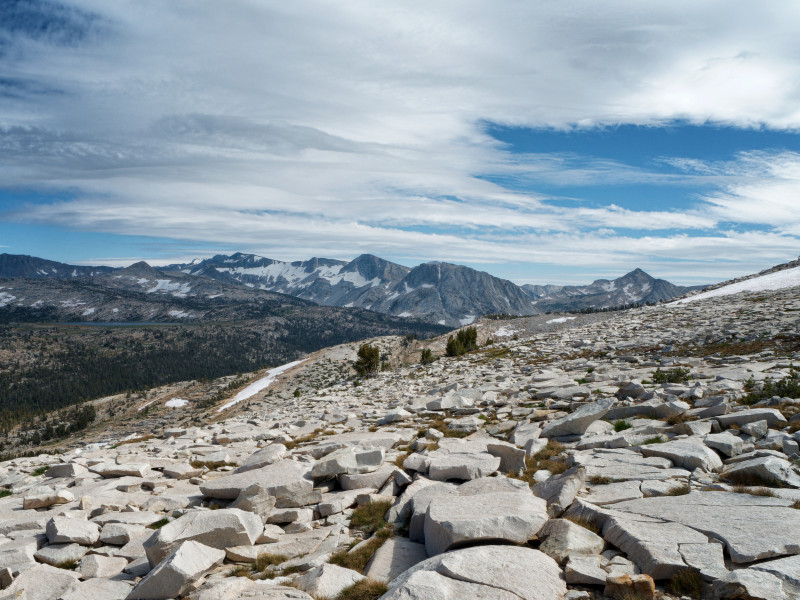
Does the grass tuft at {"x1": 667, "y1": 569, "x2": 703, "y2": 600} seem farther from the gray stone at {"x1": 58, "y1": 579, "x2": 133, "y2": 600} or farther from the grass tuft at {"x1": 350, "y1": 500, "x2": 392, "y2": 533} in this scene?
the gray stone at {"x1": 58, "y1": 579, "x2": 133, "y2": 600}

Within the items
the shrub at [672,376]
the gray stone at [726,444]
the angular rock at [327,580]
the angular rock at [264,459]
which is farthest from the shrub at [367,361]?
the angular rock at [327,580]

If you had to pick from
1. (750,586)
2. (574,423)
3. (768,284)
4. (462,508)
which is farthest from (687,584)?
(768,284)

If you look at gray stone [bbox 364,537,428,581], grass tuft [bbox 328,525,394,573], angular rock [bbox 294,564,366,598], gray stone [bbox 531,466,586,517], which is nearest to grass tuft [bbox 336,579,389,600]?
angular rock [bbox 294,564,366,598]

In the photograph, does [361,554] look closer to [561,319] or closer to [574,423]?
[574,423]

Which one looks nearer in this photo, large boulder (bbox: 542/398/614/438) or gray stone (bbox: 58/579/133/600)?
gray stone (bbox: 58/579/133/600)

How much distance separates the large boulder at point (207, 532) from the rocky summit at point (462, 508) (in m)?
0.04

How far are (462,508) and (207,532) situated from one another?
5077mm

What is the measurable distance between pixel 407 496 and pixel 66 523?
7.84m

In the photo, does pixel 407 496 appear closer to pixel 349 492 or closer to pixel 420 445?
pixel 349 492

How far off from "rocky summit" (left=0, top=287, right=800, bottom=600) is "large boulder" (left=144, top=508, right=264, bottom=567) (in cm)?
4

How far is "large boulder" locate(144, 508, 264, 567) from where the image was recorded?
26.7ft

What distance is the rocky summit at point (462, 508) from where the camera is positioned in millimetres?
6207

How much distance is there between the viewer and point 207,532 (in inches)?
338

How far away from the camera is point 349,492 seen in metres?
11.3
